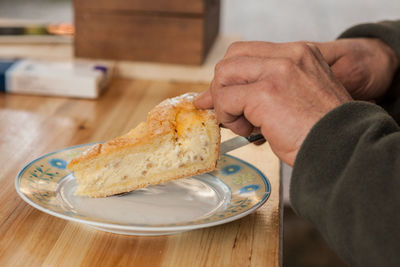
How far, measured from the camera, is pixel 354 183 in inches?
26.3

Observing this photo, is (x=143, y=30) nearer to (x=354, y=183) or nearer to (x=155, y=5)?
(x=155, y=5)

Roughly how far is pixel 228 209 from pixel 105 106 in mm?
690

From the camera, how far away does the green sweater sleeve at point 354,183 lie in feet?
2.13

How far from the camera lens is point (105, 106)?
1435mm

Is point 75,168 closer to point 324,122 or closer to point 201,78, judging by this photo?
point 324,122

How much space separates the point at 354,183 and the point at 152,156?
1.14 ft

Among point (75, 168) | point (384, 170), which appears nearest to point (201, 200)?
point (75, 168)

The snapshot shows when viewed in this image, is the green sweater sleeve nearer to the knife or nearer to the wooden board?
the knife

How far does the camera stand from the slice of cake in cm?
87

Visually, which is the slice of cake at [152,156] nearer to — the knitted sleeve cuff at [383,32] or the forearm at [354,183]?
the forearm at [354,183]

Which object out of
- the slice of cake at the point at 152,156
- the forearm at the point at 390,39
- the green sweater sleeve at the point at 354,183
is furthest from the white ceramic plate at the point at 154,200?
the forearm at the point at 390,39

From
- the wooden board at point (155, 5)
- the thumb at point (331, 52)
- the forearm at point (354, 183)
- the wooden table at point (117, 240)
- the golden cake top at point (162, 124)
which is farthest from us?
the wooden board at point (155, 5)

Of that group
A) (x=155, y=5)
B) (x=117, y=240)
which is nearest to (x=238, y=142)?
(x=117, y=240)

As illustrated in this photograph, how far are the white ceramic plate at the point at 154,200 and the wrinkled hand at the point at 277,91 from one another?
4.5 inches
